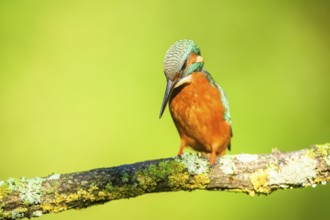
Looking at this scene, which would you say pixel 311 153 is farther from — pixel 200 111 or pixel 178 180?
pixel 200 111

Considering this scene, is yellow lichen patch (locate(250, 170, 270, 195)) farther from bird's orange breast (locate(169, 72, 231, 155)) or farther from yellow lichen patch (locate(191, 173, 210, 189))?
bird's orange breast (locate(169, 72, 231, 155))

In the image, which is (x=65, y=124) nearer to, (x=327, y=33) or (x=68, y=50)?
(x=68, y=50)

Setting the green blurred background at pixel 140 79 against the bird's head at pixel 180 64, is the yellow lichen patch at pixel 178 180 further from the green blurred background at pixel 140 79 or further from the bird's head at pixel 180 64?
the green blurred background at pixel 140 79

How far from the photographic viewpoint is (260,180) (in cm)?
296

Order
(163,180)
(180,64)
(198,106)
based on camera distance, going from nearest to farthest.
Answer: (163,180) < (180,64) < (198,106)

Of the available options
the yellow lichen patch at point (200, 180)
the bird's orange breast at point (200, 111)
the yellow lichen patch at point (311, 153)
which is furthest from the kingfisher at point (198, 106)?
the yellow lichen patch at point (311, 153)

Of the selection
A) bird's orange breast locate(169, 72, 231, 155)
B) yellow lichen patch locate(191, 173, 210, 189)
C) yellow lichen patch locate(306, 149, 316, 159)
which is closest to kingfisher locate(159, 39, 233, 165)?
bird's orange breast locate(169, 72, 231, 155)

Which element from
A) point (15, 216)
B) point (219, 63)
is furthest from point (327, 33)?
point (15, 216)

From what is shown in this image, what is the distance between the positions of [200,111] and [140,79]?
169 cm

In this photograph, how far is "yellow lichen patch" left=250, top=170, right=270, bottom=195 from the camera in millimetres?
2965

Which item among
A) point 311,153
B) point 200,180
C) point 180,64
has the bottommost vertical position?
point 200,180

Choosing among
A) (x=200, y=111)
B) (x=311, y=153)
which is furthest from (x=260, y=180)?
(x=200, y=111)

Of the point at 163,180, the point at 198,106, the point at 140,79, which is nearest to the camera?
the point at 163,180

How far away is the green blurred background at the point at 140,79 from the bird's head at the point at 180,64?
1.46 m
